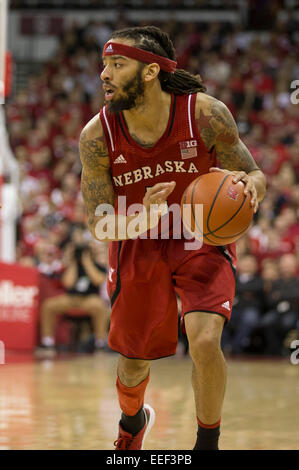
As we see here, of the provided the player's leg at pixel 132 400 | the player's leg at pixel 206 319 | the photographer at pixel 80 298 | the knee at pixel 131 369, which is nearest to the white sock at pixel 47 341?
the photographer at pixel 80 298

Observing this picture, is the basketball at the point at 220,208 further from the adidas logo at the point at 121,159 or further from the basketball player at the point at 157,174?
the adidas logo at the point at 121,159

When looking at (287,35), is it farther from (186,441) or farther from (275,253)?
(186,441)

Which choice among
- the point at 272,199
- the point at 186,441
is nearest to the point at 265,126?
the point at 272,199

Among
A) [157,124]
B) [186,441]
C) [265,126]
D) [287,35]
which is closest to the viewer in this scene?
[157,124]

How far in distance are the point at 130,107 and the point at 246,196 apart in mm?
651

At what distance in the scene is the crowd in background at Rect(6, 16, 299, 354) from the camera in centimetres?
1025

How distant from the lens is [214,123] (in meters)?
3.52

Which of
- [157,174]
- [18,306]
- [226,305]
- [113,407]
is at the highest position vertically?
[157,174]

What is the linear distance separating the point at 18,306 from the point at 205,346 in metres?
7.18

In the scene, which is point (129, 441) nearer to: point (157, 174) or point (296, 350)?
point (157, 174)

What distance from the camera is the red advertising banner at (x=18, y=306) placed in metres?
9.89

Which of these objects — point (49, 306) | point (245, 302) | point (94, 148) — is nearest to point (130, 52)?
point (94, 148)

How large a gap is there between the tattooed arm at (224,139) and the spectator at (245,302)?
22.0ft

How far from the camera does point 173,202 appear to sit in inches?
144
